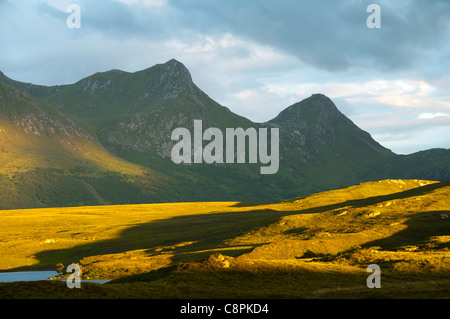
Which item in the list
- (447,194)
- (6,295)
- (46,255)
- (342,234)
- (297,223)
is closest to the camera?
(6,295)

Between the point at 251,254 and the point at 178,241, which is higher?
the point at 251,254

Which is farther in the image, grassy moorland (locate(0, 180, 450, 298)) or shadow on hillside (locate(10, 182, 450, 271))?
shadow on hillside (locate(10, 182, 450, 271))

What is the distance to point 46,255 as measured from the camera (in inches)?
4813

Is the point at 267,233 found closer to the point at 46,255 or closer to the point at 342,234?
the point at 342,234

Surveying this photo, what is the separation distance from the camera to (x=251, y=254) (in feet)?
301

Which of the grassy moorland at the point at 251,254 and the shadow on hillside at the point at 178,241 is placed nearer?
the grassy moorland at the point at 251,254

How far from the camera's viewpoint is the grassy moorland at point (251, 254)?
2162 inches

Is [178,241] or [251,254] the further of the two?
[178,241]

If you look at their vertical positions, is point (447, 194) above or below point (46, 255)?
above

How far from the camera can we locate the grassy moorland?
54.9 metres
